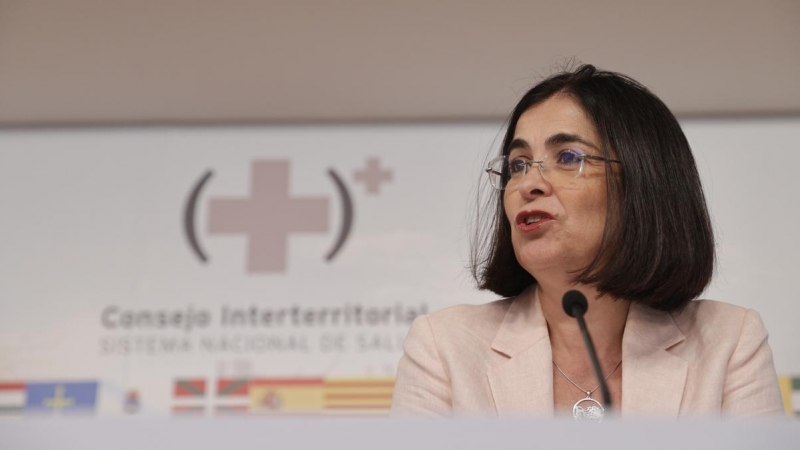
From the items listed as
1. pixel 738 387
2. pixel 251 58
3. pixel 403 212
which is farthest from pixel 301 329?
pixel 738 387

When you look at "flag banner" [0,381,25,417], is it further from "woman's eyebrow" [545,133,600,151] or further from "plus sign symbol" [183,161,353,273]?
"woman's eyebrow" [545,133,600,151]

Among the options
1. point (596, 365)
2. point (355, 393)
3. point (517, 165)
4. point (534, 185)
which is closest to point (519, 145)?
point (517, 165)

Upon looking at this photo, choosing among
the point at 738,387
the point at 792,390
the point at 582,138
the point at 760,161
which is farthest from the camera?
the point at 760,161

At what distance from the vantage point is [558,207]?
1.80 meters

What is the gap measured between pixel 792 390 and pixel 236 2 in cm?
258

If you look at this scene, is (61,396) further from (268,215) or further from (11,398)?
(268,215)

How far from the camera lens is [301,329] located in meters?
3.40

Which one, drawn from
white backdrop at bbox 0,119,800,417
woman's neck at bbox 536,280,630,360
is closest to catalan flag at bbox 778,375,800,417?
white backdrop at bbox 0,119,800,417

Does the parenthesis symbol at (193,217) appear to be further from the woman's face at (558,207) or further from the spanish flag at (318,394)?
the woman's face at (558,207)

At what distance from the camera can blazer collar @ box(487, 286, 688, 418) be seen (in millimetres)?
1723

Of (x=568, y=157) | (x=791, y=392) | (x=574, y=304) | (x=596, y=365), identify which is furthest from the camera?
(x=791, y=392)

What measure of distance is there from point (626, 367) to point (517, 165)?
476 mm

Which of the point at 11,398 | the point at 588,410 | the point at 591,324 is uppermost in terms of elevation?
the point at 591,324

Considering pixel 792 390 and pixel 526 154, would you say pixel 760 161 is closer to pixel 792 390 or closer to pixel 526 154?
pixel 792 390
